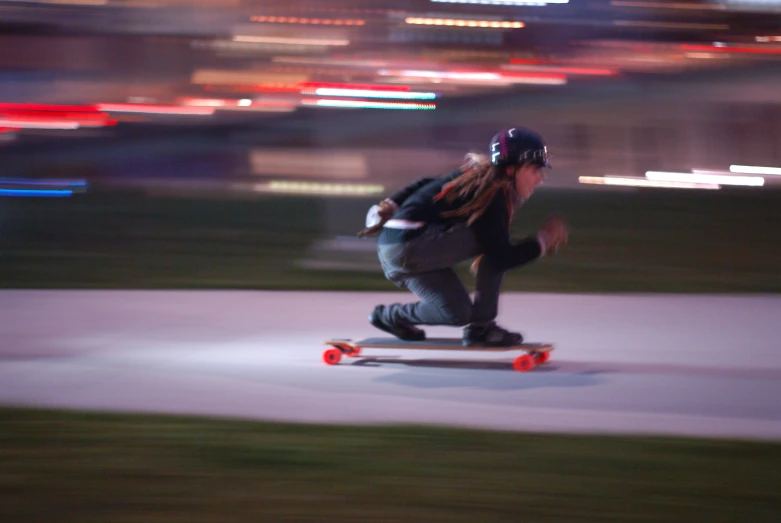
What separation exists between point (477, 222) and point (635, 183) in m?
10.3

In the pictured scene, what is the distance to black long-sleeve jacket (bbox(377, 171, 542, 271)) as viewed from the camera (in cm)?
666

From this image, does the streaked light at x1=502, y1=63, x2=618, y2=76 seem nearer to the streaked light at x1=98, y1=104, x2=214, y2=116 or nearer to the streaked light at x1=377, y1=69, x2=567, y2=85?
the streaked light at x1=377, y1=69, x2=567, y2=85

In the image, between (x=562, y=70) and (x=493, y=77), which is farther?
(x=562, y=70)

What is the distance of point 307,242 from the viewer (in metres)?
12.4

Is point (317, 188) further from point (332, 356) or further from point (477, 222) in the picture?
point (477, 222)

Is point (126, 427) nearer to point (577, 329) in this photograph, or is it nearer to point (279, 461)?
point (279, 461)

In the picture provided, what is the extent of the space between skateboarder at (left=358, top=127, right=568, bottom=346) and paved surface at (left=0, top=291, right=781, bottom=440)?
0.36 meters

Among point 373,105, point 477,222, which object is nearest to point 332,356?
point 477,222

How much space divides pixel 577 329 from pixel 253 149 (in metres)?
13.1

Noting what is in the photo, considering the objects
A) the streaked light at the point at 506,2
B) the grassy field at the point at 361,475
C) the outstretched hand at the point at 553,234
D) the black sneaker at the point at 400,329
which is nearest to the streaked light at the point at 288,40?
the streaked light at the point at 506,2

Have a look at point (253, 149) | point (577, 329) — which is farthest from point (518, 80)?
point (577, 329)

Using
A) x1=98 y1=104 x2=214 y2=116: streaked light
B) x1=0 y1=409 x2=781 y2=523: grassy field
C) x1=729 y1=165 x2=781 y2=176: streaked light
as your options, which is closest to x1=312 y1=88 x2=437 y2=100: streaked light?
x1=98 y1=104 x2=214 y2=116: streaked light

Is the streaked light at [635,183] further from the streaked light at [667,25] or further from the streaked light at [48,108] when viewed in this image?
the streaked light at [667,25]

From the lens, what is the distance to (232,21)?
2944 centimetres
